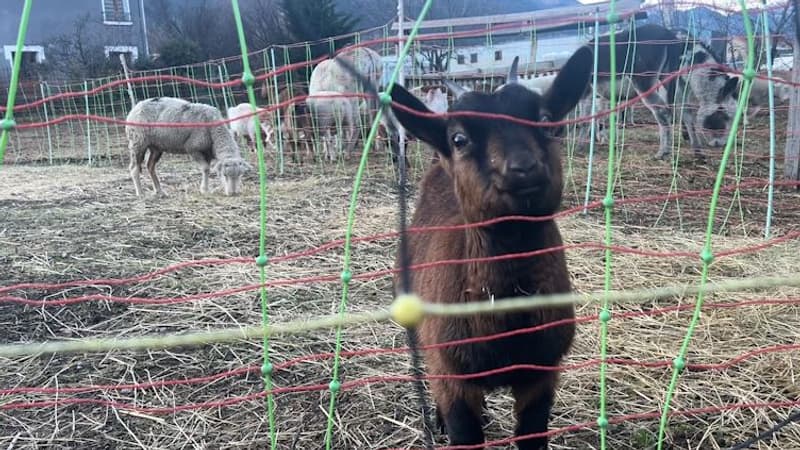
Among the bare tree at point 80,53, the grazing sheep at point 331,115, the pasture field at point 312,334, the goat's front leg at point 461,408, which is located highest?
the bare tree at point 80,53

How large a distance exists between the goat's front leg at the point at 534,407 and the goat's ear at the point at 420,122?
95 cm

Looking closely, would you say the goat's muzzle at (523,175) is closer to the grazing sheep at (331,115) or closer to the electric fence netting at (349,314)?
the electric fence netting at (349,314)

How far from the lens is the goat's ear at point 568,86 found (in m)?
2.08

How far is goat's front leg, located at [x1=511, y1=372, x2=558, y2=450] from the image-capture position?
2.18 meters

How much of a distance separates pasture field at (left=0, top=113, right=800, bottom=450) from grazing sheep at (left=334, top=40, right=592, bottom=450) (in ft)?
0.87

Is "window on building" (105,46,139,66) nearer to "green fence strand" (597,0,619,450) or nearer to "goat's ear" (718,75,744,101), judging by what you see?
"goat's ear" (718,75,744,101)

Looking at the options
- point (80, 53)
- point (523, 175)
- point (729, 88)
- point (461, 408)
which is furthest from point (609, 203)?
point (80, 53)

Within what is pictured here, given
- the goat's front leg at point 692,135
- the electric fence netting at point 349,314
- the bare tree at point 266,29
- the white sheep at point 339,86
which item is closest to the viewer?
the electric fence netting at point 349,314

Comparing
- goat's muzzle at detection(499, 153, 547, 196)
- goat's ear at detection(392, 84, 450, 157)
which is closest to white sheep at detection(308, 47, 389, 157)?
goat's ear at detection(392, 84, 450, 157)

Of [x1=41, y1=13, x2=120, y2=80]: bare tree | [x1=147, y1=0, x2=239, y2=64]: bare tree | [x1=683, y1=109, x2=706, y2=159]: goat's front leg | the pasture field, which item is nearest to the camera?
the pasture field

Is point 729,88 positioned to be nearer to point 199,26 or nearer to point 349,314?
point 349,314

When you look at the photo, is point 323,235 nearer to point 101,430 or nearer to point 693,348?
point 101,430

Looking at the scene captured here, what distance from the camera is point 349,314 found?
12.3 feet

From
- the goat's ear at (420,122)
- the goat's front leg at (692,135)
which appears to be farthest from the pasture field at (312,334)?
the goat's front leg at (692,135)
